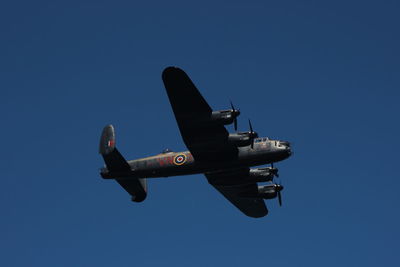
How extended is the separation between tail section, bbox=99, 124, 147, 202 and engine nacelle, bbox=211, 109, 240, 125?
24.4 ft

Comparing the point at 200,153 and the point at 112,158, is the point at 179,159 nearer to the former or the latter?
the point at 200,153

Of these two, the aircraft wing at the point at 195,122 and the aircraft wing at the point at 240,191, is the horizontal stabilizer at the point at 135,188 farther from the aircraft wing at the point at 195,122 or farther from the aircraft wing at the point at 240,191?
the aircraft wing at the point at 195,122

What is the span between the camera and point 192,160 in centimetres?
3662

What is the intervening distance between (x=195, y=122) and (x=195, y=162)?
3.61 metres

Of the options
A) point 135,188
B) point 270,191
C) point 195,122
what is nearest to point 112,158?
point 135,188

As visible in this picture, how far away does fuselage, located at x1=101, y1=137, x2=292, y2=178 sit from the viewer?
35.7 m

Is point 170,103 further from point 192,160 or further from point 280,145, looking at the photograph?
point 280,145

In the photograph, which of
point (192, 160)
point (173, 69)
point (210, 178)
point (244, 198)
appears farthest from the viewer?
point (244, 198)

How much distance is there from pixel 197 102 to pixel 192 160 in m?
4.87

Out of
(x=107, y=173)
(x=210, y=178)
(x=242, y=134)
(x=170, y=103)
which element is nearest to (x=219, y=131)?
(x=242, y=134)

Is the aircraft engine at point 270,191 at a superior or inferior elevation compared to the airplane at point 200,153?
inferior

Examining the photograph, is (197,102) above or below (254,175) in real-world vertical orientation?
above

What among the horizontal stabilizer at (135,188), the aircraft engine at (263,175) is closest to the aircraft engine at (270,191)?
the aircraft engine at (263,175)

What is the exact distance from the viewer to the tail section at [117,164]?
1455 inches
